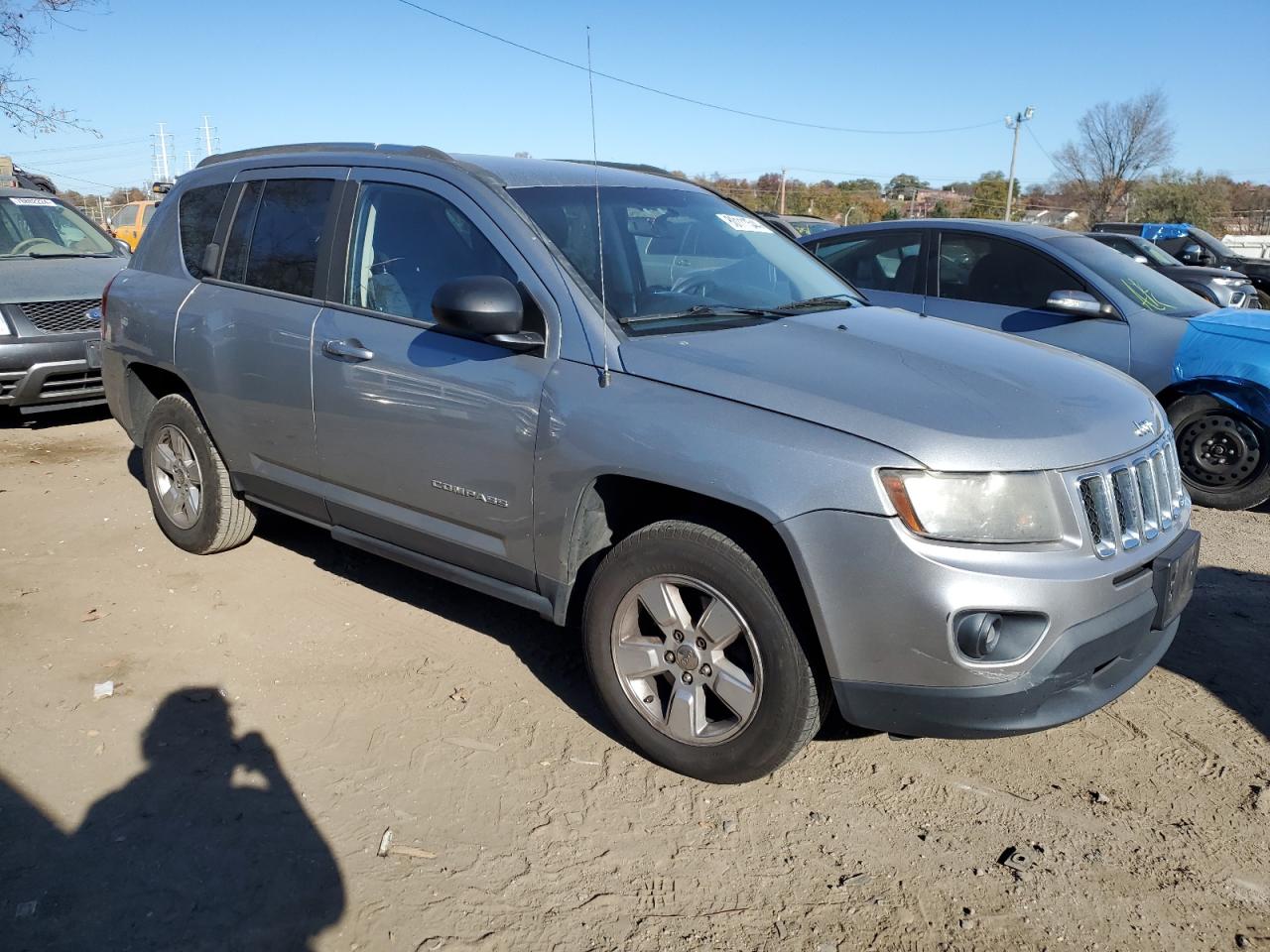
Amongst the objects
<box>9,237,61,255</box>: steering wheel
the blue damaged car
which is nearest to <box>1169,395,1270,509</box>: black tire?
the blue damaged car

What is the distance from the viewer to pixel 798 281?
4.14m

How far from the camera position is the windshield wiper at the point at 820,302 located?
3803 millimetres

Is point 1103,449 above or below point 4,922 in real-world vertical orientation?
above

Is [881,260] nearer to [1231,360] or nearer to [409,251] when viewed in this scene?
[1231,360]

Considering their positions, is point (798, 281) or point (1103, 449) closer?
point (1103, 449)

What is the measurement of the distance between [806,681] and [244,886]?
5.40 feet

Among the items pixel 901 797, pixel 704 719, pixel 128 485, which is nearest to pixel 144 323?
pixel 128 485

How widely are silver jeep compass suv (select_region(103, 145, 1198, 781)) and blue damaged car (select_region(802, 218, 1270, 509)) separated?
103 inches

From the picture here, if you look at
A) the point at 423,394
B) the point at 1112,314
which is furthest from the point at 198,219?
the point at 1112,314

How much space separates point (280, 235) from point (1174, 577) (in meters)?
3.76

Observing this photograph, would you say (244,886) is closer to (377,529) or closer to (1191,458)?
(377,529)

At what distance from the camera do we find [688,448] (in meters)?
2.89

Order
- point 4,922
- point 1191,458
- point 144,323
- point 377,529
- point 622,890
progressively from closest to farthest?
1. point 4,922
2. point 622,890
3. point 377,529
4. point 144,323
5. point 1191,458

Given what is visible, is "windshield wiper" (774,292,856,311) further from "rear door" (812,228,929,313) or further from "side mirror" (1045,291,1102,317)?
"rear door" (812,228,929,313)
